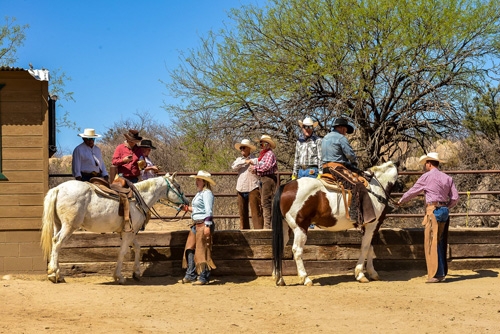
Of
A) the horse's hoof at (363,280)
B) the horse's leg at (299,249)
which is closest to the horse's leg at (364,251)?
the horse's hoof at (363,280)

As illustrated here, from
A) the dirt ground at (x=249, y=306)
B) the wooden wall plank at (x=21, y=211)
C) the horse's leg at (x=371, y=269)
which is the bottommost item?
the dirt ground at (x=249, y=306)

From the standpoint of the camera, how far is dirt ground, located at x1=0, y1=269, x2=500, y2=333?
759 centimetres

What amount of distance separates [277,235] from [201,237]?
42.6 inches

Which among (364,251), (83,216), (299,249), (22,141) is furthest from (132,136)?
(364,251)

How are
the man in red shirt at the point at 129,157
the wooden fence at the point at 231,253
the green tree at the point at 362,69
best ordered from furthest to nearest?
the green tree at the point at 362,69
the wooden fence at the point at 231,253
the man in red shirt at the point at 129,157

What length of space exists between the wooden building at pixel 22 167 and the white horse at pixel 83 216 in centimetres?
62

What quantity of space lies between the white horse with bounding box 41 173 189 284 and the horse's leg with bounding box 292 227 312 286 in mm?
2070

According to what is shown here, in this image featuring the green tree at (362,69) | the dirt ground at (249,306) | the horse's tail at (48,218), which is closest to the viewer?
the dirt ground at (249,306)

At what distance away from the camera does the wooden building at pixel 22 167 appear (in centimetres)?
1095

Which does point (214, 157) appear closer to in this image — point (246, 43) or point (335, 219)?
point (246, 43)

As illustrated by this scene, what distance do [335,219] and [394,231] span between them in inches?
60.6

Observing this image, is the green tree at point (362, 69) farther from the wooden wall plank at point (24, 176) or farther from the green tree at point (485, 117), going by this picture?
the wooden wall plank at point (24, 176)

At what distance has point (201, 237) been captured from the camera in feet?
34.4

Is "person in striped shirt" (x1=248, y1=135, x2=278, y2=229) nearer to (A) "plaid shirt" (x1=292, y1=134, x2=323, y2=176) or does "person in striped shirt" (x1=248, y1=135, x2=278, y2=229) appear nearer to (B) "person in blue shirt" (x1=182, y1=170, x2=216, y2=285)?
(A) "plaid shirt" (x1=292, y1=134, x2=323, y2=176)
